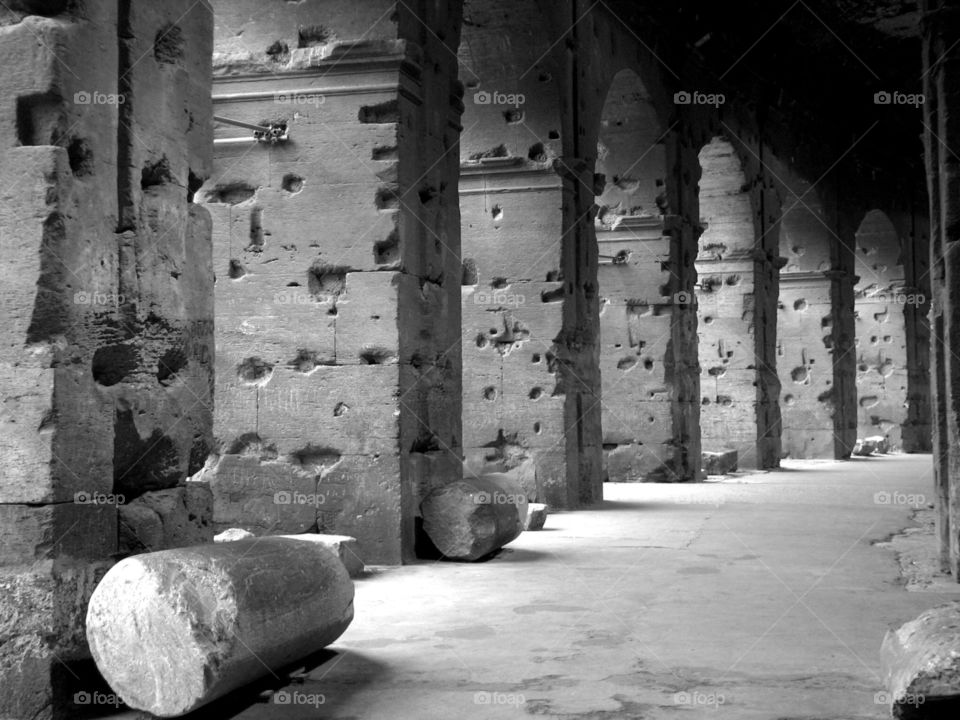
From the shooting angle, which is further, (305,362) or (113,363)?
(305,362)

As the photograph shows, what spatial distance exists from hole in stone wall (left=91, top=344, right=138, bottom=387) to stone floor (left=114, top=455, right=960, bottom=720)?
1325 mm

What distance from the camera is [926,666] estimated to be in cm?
339

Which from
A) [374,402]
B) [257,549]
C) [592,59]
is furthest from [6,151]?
[592,59]

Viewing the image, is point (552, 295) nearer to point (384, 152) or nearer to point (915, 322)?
point (384, 152)

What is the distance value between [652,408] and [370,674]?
9.56 m

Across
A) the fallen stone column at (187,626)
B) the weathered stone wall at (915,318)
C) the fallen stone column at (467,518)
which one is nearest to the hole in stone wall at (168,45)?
the fallen stone column at (187,626)

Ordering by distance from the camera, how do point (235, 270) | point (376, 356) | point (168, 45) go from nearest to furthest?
point (168, 45)
point (376, 356)
point (235, 270)

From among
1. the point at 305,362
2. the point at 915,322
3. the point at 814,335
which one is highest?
the point at 915,322

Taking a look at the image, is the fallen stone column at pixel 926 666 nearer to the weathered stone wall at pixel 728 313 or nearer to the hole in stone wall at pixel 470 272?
the hole in stone wall at pixel 470 272

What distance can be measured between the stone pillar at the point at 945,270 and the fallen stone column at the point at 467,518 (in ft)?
8.61

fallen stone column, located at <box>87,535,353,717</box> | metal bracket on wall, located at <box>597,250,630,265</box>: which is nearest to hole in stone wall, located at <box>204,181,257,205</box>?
fallen stone column, located at <box>87,535,353,717</box>

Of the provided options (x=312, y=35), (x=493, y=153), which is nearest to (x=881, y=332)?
(x=493, y=153)

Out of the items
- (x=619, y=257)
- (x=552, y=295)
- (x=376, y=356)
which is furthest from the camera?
(x=619, y=257)

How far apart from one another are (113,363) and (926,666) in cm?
299
